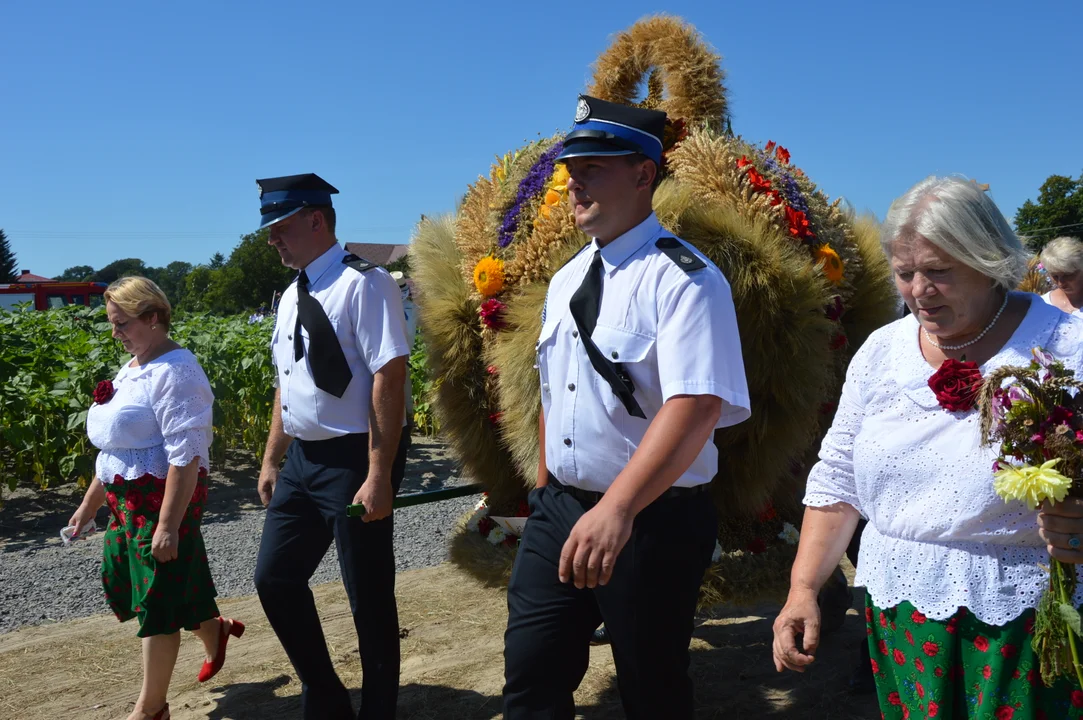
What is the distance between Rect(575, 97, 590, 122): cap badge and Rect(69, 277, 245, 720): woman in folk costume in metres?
2.09

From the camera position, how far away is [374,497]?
3492 mm

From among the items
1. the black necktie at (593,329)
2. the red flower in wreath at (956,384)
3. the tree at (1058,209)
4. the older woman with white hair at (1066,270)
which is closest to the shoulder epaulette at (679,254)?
the black necktie at (593,329)

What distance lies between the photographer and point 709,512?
271 cm

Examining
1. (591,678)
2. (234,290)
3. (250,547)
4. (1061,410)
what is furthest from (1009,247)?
(234,290)

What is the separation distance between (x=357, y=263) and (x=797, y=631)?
2.23 meters

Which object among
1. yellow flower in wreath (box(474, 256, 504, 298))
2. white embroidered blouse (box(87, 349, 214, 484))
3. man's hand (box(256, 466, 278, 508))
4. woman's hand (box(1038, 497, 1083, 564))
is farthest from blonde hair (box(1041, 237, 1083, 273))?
white embroidered blouse (box(87, 349, 214, 484))

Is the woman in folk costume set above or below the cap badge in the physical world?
below

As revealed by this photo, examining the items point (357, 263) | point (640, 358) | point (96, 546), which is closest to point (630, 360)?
point (640, 358)

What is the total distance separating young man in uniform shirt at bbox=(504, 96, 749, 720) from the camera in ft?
8.27

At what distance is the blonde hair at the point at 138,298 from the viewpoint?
13.2 ft

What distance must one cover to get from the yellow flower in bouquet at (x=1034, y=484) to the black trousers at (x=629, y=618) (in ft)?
3.13

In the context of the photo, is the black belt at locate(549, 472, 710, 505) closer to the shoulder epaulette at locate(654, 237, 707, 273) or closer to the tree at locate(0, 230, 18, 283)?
the shoulder epaulette at locate(654, 237, 707, 273)

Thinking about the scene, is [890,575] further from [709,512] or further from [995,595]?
[709,512]

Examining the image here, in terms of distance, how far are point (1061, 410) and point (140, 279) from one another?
361 centimetres
